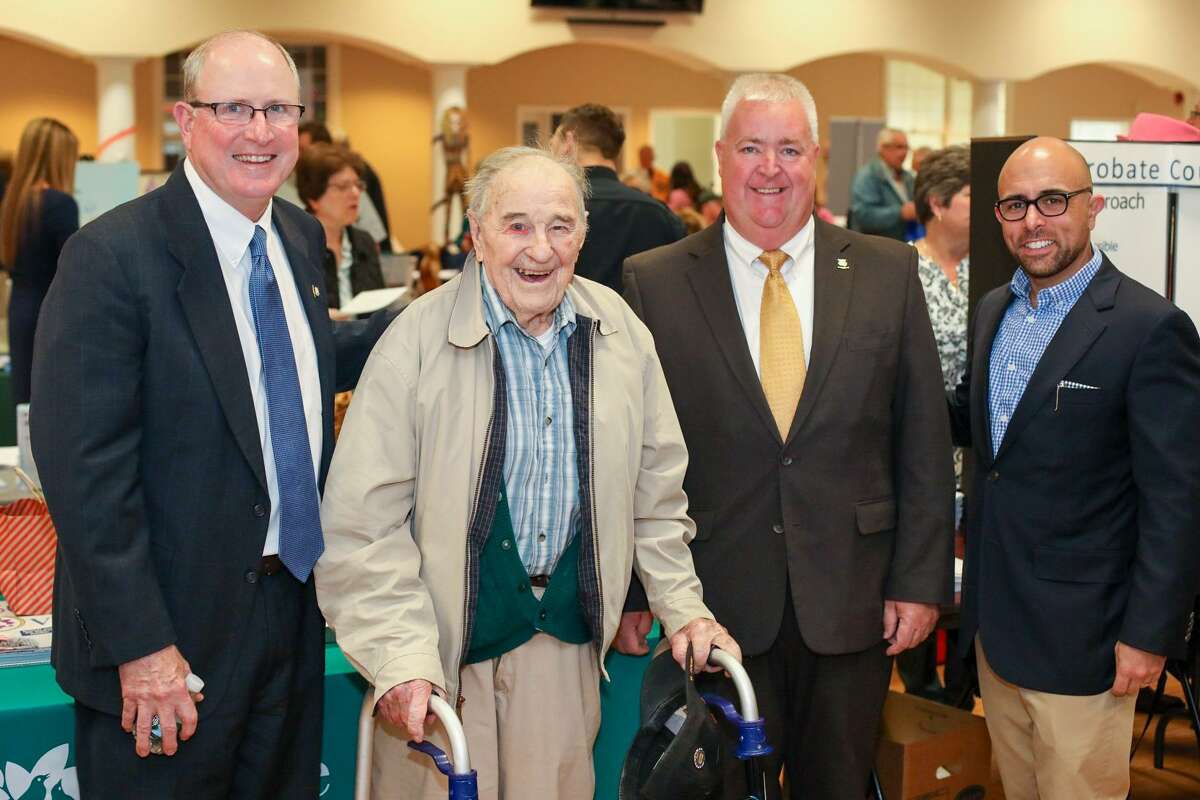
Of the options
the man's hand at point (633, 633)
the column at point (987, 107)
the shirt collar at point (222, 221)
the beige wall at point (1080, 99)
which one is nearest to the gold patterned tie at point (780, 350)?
the man's hand at point (633, 633)

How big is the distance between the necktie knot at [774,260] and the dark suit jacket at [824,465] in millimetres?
73

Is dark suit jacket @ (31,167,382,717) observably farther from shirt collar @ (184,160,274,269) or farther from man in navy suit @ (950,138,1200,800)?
man in navy suit @ (950,138,1200,800)

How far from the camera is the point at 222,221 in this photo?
87.4 inches

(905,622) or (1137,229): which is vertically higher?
(1137,229)

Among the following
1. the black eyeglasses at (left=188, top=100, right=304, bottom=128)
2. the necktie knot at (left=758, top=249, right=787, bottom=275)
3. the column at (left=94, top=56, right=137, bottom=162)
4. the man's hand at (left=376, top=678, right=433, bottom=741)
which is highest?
the column at (left=94, top=56, right=137, bottom=162)

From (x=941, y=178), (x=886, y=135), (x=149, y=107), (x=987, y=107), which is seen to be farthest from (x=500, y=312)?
(x=149, y=107)

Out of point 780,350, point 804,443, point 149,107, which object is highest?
point 149,107

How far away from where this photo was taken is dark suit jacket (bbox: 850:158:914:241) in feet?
32.1

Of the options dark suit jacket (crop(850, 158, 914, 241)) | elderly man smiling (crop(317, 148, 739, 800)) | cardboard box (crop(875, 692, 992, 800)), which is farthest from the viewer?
dark suit jacket (crop(850, 158, 914, 241))

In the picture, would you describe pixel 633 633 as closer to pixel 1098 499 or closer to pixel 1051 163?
pixel 1098 499

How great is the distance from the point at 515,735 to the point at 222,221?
0.99 m

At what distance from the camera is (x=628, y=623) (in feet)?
8.31

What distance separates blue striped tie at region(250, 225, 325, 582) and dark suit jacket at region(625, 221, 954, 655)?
0.76m

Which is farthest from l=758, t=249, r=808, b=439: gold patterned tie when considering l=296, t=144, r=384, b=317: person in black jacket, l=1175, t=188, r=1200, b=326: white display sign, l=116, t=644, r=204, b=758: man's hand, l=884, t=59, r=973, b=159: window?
l=884, t=59, r=973, b=159: window
